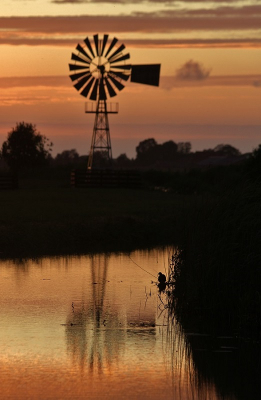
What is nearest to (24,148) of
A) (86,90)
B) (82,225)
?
(86,90)

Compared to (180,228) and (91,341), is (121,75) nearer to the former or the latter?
(180,228)

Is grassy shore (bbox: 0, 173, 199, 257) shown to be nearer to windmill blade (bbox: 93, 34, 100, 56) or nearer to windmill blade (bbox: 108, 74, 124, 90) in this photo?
windmill blade (bbox: 108, 74, 124, 90)

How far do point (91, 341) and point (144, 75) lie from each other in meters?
51.5

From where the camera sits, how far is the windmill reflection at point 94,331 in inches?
538

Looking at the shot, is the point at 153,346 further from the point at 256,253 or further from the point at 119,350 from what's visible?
the point at 256,253

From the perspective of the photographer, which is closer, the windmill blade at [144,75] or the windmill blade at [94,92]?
the windmill blade at [94,92]

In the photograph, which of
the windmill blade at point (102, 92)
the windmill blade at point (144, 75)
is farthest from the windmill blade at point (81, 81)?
the windmill blade at point (144, 75)

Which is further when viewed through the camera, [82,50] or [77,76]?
[77,76]

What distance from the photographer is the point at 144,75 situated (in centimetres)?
6481

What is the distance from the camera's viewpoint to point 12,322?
53.3 feet

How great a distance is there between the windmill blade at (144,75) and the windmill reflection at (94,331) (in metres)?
45.7

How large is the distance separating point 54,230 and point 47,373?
19.3m

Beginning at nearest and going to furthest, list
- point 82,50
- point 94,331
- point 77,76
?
point 94,331 < point 82,50 < point 77,76

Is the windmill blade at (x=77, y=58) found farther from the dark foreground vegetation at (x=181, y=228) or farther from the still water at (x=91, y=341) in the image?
the still water at (x=91, y=341)
